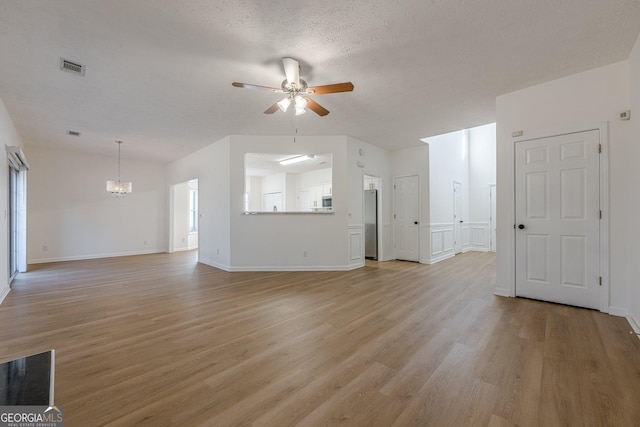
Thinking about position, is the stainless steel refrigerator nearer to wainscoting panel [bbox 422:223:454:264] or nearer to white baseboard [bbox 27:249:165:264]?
wainscoting panel [bbox 422:223:454:264]

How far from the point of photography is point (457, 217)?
753 centimetres

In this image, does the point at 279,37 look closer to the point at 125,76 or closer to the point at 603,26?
the point at 125,76

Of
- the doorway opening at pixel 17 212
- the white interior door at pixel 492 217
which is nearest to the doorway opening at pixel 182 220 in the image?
the doorway opening at pixel 17 212

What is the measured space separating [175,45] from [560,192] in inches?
177

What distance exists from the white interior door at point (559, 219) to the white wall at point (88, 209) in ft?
28.9

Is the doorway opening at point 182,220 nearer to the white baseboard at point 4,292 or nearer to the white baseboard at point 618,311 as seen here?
the white baseboard at point 4,292

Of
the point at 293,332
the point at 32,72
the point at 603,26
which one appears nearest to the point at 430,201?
the point at 603,26

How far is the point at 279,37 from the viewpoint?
238cm

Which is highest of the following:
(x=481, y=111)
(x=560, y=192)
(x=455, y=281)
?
(x=481, y=111)

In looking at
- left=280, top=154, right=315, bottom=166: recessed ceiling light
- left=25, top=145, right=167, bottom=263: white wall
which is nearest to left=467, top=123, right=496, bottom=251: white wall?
left=280, top=154, right=315, bottom=166: recessed ceiling light

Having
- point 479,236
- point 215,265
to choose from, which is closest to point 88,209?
→ point 215,265

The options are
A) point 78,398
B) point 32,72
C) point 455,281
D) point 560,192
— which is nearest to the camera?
point 78,398

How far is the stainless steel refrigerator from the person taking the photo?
654 centimetres

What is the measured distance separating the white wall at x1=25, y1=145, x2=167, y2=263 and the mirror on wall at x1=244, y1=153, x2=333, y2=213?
290cm
